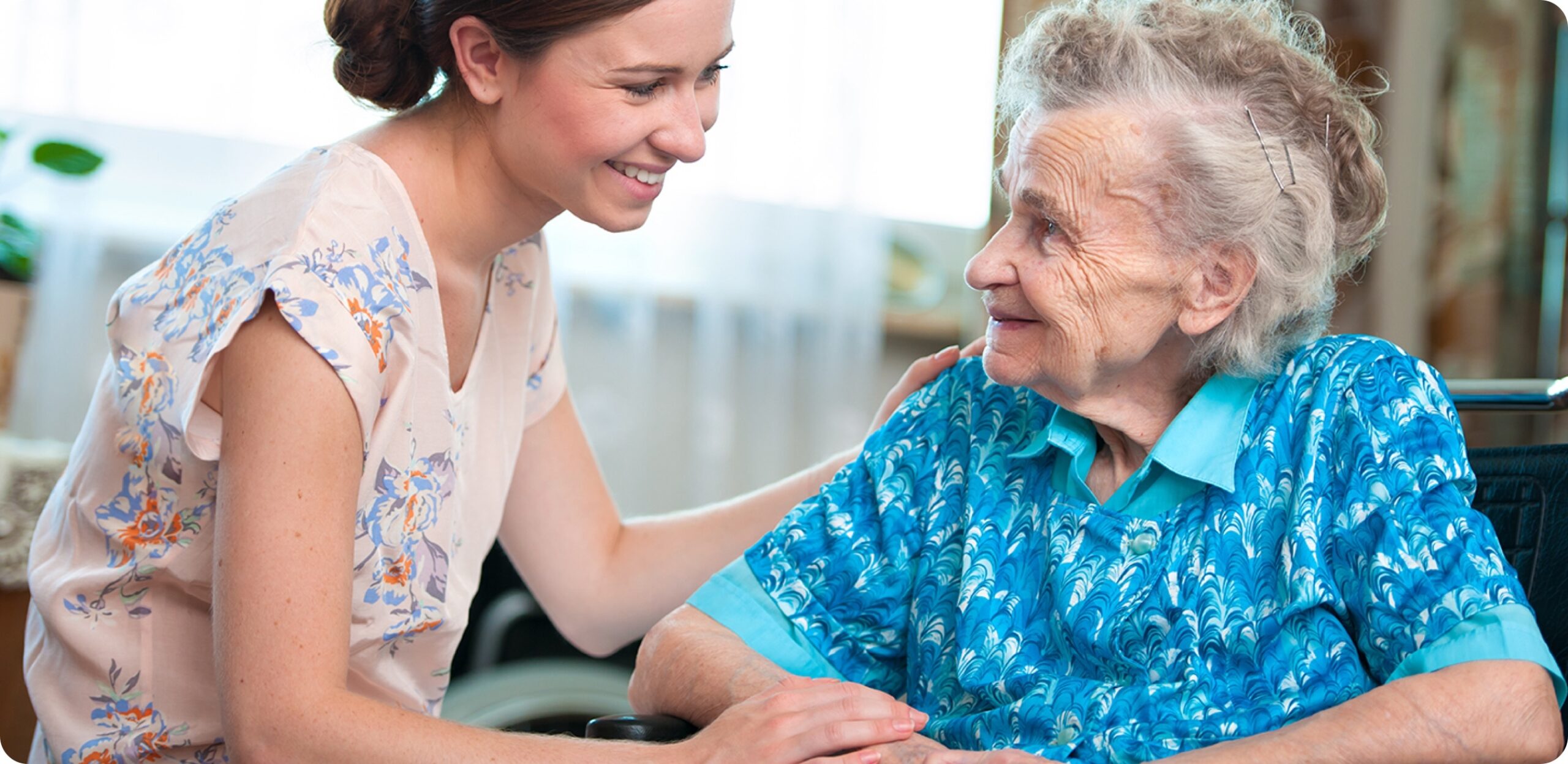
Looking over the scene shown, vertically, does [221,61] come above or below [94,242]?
above

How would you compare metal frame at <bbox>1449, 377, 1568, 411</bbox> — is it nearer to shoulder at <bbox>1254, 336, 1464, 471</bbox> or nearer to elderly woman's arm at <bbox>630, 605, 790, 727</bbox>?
shoulder at <bbox>1254, 336, 1464, 471</bbox>

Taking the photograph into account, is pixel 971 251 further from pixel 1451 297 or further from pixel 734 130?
pixel 1451 297

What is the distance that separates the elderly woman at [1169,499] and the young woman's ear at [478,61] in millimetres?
534

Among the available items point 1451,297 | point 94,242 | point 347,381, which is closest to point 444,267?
point 347,381

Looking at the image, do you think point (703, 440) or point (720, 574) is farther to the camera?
point (703, 440)

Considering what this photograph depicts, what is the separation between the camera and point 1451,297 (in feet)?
10.4

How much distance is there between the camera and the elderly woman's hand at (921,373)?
1531mm

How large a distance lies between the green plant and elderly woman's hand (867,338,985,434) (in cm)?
180

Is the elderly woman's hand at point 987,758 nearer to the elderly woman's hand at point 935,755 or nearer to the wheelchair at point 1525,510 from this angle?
the elderly woman's hand at point 935,755

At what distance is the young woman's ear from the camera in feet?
4.34

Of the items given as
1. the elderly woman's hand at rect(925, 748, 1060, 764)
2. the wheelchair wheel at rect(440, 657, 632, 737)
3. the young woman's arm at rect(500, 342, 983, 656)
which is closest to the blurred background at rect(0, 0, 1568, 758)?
the wheelchair wheel at rect(440, 657, 632, 737)

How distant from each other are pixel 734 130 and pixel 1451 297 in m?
1.78

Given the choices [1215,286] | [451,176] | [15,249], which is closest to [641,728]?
[451,176]

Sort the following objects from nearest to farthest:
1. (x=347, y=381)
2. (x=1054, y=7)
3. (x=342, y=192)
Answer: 1. (x=347, y=381)
2. (x=342, y=192)
3. (x=1054, y=7)
